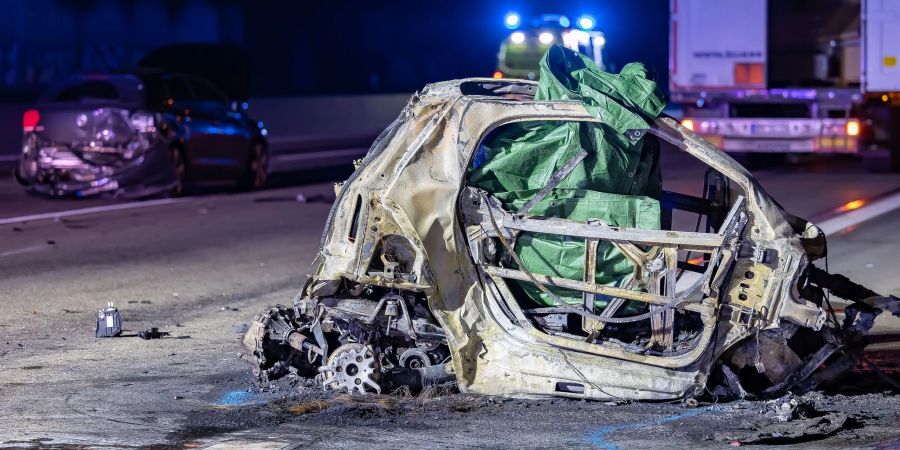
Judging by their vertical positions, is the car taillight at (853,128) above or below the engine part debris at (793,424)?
above

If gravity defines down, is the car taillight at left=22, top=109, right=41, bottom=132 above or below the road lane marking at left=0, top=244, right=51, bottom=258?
above

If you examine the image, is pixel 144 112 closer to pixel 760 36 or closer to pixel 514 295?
pixel 760 36

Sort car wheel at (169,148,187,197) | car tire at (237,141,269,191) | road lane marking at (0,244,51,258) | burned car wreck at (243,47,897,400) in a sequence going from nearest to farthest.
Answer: burned car wreck at (243,47,897,400), road lane marking at (0,244,51,258), car wheel at (169,148,187,197), car tire at (237,141,269,191)

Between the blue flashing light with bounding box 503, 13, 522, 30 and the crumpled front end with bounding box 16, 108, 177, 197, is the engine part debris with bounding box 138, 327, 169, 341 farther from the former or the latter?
the blue flashing light with bounding box 503, 13, 522, 30

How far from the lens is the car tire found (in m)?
19.1

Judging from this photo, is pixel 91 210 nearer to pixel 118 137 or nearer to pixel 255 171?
pixel 118 137

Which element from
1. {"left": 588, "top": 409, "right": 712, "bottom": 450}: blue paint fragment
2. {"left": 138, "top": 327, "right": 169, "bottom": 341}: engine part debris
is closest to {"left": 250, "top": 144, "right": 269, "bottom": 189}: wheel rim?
{"left": 138, "top": 327, "right": 169, "bottom": 341}: engine part debris

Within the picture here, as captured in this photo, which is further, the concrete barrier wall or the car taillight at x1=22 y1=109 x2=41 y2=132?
the concrete barrier wall

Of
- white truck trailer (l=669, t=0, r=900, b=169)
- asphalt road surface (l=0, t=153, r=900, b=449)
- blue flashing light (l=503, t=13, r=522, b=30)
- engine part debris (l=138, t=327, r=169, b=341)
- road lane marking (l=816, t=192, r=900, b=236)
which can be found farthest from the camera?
blue flashing light (l=503, t=13, r=522, b=30)

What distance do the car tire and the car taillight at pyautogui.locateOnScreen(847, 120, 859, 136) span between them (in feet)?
26.6

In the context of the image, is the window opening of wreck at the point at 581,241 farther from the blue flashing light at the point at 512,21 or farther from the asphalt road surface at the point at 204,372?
the blue flashing light at the point at 512,21

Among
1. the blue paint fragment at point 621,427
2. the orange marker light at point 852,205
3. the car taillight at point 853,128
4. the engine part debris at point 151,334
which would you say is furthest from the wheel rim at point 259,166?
the blue paint fragment at point 621,427

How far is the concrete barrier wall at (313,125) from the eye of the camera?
951 inches

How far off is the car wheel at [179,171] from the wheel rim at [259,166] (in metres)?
1.48
